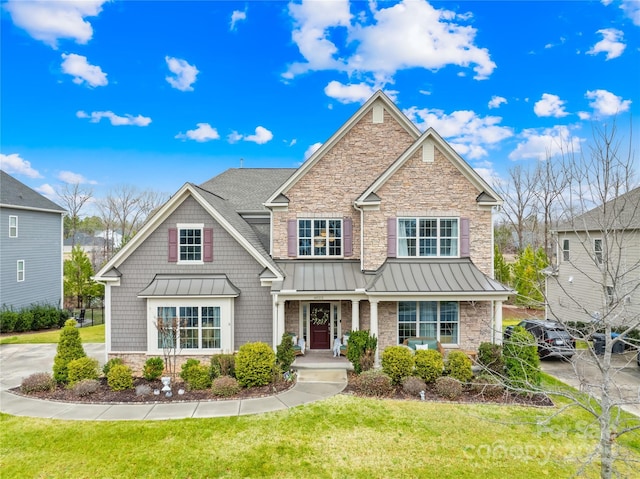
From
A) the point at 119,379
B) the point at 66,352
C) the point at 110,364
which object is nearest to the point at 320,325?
the point at 119,379

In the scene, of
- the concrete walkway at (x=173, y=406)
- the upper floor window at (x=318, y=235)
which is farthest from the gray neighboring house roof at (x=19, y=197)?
the upper floor window at (x=318, y=235)

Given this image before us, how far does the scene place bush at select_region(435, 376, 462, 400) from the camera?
10.9m

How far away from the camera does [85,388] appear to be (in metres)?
11.0

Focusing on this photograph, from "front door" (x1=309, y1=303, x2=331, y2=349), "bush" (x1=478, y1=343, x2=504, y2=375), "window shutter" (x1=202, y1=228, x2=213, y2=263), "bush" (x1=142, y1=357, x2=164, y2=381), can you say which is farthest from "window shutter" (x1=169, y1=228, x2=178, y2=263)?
"bush" (x1=478, y1=343, x2=504, y2=375)

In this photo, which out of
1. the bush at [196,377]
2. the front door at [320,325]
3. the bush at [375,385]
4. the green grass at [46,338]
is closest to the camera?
the bush at [375,385]

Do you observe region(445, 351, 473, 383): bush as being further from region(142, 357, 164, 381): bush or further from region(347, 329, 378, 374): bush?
region(142, 357, 164, 381): bush

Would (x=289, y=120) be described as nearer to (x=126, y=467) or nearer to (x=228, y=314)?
(x=228, y=314)

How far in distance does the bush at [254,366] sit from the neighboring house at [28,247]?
2154 cm

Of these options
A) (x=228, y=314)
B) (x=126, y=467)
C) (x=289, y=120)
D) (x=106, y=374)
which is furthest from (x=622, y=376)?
(x=289, y=120)

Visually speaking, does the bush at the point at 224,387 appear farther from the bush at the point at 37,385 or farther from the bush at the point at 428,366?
the bush at the point at 428,366

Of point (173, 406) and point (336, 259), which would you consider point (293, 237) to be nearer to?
point (336, 259)

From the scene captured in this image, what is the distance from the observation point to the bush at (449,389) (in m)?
10.9

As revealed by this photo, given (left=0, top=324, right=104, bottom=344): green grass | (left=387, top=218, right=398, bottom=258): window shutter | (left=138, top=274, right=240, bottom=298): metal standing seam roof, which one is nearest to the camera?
(left=138, top=274, right=240, bottom=298): metal standing seam roof

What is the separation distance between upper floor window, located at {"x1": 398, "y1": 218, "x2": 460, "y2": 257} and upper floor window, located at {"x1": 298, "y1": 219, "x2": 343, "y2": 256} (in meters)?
2.83
